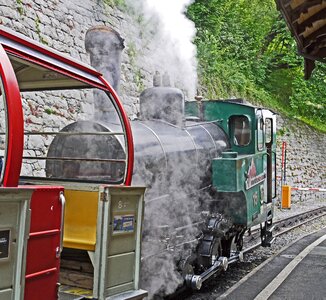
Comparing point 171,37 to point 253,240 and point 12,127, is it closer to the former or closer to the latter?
point 253,240

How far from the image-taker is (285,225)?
1153cm

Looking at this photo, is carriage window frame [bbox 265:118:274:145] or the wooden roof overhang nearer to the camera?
the wooden roof overhang

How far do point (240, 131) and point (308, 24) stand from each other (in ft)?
5.69

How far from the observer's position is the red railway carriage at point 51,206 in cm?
230

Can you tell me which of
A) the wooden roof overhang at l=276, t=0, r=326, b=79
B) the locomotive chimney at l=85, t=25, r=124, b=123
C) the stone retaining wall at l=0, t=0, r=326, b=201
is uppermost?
the stone retaining wall at l=0, t=0, r=326, b=201

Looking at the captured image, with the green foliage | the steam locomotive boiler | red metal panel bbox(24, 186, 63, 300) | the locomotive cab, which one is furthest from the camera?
the green foliage

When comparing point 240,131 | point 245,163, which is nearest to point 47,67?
point 245,163

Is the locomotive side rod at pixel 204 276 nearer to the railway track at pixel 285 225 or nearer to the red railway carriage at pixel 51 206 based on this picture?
the red railway carriage at pixel 51 206

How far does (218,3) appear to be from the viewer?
60.5 feet

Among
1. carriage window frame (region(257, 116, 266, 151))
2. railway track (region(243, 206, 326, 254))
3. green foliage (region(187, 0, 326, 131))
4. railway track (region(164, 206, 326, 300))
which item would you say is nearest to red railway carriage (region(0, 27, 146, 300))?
railway track (region(164, 206, 326, 300))

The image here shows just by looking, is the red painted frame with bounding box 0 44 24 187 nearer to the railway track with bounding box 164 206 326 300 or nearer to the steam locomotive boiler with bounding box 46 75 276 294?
the steam locomotive boiler with bounding box 46 75 276 294

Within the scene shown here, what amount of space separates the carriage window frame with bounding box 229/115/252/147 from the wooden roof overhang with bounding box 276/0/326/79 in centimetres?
117

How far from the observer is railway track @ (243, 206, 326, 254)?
8.62 metres

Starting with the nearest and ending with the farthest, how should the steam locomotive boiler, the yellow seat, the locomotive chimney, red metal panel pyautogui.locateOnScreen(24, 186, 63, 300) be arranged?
red metal panel pyautogui.locateOnScreen(24, 186, 63, 300) < the yellow seat < the steam locomotive boiler < the locomotive chimney
